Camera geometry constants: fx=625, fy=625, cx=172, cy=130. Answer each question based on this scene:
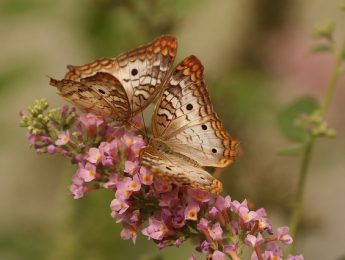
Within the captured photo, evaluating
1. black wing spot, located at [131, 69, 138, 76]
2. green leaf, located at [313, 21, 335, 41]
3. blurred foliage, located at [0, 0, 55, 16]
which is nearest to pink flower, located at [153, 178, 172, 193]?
black wing spot, located at [131, 69, 138, 76]

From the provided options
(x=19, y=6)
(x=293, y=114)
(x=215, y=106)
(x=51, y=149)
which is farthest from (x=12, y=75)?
(x=51, y=149)

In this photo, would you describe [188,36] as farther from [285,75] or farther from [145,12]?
[145,12]

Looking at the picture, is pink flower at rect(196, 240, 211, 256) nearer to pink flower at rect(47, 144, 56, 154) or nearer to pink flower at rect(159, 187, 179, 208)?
pink flower at rect(159, 187, 179, 208)

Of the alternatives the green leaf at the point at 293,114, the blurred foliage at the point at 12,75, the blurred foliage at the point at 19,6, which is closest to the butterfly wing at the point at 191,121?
the green leaf at the point at 293,114

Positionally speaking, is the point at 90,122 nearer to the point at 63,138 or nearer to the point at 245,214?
the point at 63,138

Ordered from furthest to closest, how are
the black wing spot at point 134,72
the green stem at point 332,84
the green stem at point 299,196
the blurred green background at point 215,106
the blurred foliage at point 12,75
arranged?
1. the blurred foliage at point 12,75
2. the blurred green background at point 215,106
3. the green stem at point 332,84
4. the green stem at point 299,196
5. the black wing spot at point 134,72

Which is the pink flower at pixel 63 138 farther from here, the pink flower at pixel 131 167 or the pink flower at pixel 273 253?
the pink flower at pixel 273 253

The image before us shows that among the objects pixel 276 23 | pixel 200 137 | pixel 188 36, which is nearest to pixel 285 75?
pixel 276 23
